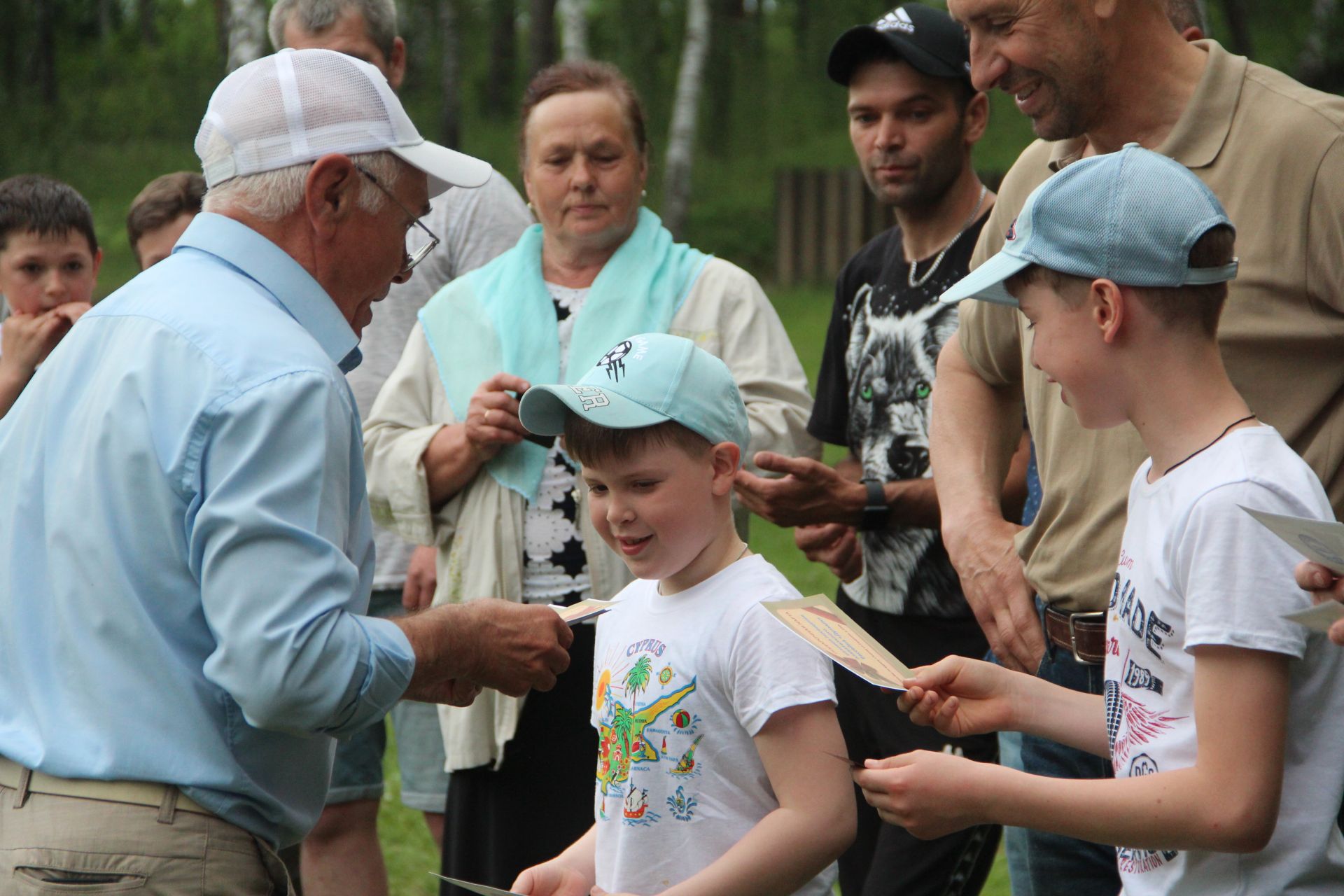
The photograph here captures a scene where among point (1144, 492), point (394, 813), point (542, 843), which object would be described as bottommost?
point (394, 813)

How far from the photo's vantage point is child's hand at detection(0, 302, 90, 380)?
4.22m

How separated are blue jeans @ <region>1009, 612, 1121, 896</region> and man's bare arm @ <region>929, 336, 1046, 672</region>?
0.27 ft

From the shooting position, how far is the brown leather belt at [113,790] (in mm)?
2330

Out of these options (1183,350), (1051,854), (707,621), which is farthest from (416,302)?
(1183,350)

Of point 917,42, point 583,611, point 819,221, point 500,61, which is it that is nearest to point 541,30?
point 819,221

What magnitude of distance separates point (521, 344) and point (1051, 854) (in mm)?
1988

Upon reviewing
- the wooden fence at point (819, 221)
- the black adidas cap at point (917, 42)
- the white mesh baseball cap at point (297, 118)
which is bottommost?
the wooden fence at point (819, 221)

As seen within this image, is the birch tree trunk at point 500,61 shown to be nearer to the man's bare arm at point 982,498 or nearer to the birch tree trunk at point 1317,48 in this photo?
the birch tree trunk at point 1317,48

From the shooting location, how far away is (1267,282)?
8.60 ft

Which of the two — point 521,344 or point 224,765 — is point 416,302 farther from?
point 224,765

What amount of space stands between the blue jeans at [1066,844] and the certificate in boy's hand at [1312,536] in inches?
36.2

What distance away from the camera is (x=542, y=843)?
401 cm

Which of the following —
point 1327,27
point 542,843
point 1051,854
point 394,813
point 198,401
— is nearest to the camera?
point 198,401

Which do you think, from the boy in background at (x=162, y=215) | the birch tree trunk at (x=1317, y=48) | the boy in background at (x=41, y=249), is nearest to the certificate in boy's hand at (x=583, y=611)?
the boy in background at (x=41, y=249)
